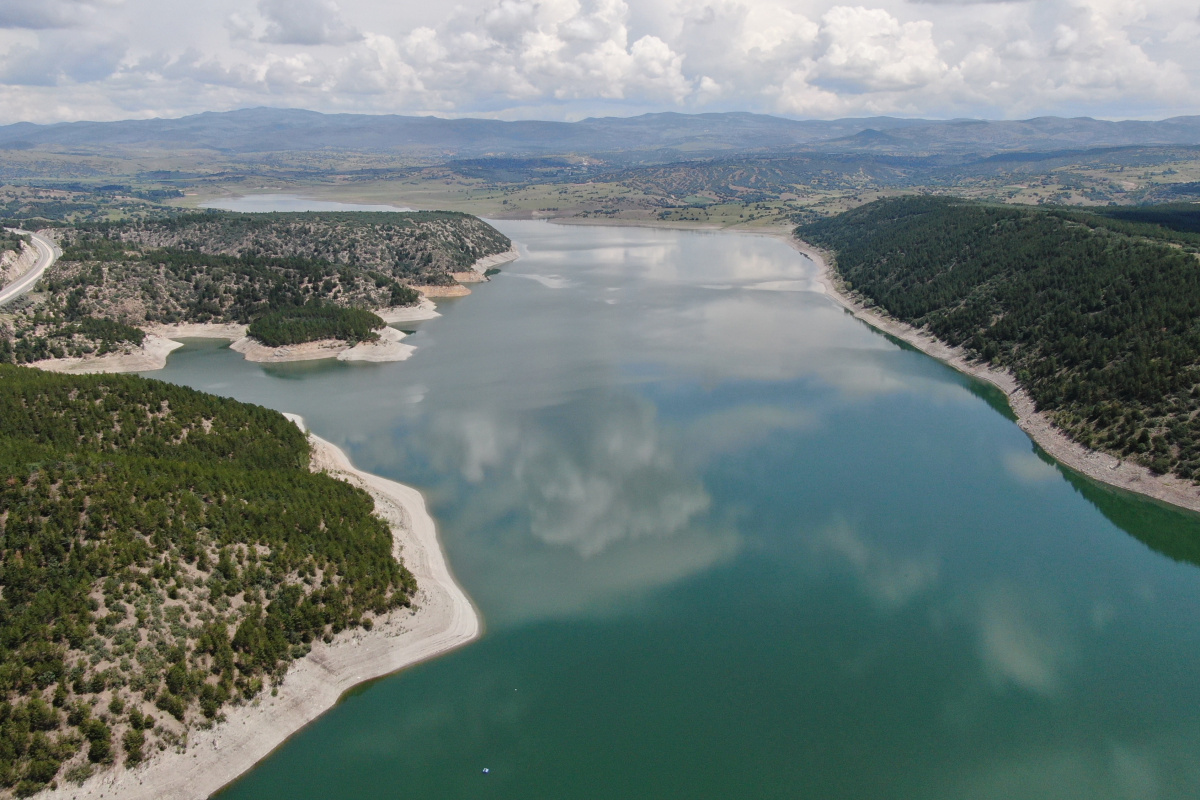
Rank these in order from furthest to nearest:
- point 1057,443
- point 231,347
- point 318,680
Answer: point 231,347, point 1057,443, point 318,680

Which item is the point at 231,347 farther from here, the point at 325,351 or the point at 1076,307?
the point at 1076,307

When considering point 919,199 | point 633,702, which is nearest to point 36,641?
point 633,702

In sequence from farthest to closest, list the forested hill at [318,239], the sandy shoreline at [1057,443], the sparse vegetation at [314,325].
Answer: the forested hill at [318,239] < the sparse vegetation at [314,325] < the sandy shoreline at [1057,443]

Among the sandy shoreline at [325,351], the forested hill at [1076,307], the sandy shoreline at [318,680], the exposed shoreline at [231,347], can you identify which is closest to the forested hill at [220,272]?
the exposed shoreline at [231,347]

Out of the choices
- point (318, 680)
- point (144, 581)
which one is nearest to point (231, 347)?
point (144, 581)

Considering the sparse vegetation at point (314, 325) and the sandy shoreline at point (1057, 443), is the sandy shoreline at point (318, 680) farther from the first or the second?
the sparse vegetation at point (314, 325)

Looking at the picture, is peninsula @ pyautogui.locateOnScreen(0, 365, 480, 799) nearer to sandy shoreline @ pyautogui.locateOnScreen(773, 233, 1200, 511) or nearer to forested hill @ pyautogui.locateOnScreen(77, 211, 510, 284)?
sandy shoreline @ pyautogui.locateOnScreen(773, 233, 1200, 511)
